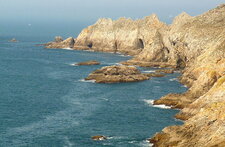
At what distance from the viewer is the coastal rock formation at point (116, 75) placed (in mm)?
145363

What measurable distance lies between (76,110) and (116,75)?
43.3m

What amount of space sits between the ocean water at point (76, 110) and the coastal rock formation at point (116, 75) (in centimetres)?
356

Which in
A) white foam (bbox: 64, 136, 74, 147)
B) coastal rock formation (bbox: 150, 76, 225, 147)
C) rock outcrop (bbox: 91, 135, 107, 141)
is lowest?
white foam (bbox: 64, 136, 74, 147)

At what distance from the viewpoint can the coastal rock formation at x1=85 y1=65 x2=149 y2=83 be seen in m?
145

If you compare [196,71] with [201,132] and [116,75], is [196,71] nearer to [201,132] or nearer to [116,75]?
[116,75]

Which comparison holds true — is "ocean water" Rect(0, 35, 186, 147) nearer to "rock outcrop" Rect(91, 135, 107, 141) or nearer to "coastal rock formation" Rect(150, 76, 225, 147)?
"rock outcrop" Rect(91, 135, 107, 141)

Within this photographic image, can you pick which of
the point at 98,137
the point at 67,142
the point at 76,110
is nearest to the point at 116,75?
the point at 76,110

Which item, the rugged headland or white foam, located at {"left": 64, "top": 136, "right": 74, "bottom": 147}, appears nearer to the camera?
the rugged headland

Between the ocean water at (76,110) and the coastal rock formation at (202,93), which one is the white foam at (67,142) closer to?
the ocean water at (76,110)

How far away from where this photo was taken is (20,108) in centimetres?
10944

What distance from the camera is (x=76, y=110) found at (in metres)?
107

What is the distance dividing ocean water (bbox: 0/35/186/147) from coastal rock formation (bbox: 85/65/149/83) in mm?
3563

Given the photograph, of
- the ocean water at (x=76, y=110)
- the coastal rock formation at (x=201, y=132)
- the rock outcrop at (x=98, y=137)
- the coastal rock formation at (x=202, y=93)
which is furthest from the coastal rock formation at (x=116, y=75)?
the coastal rock formation at (x=201, y=132)

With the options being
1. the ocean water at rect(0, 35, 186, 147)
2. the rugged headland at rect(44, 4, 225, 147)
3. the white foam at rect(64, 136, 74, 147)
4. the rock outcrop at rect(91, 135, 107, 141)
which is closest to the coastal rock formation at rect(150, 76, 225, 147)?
the rugged headland at rect(44, 4, 225, 147)
